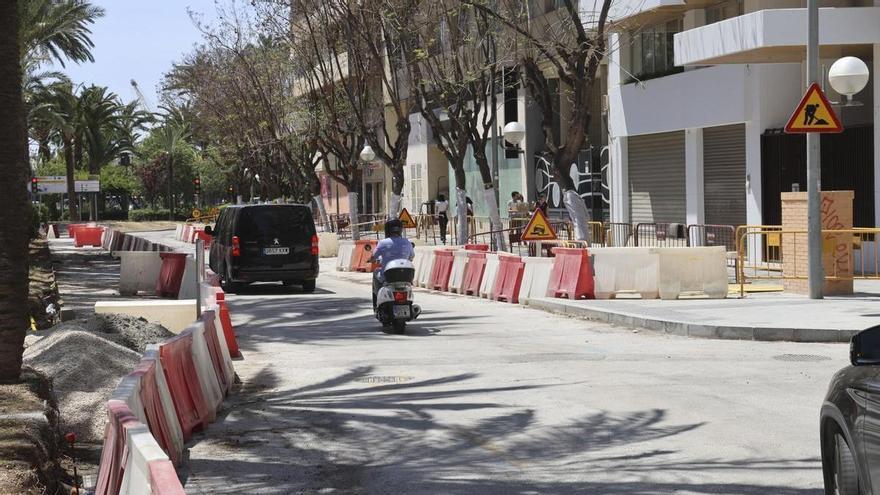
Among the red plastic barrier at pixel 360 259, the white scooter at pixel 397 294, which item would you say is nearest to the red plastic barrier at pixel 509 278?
the white scooter at pixel 397 294

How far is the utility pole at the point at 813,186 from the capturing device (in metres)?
19.3

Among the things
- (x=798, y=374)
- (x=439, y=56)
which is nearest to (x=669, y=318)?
(x=798, y=374)

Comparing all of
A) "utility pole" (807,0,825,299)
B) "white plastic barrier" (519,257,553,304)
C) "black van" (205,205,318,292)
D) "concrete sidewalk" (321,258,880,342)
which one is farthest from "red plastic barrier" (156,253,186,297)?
"utility pole" (807,0,825,299)

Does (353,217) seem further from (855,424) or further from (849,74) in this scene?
(855,424)

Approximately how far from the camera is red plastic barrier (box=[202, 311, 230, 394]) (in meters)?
11.9

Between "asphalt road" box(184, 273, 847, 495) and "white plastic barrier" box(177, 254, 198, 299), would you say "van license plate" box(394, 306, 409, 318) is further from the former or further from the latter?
"white plastic barrier" box(177, 254, 198, 299)

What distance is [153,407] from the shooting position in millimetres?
8281

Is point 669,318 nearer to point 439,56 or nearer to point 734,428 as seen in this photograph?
point 734,428

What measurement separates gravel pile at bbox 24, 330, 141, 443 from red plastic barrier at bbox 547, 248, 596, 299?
10.7 metres

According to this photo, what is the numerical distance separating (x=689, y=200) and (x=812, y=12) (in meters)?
14.6

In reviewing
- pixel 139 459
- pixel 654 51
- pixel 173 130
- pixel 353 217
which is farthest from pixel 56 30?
pixel 173 130

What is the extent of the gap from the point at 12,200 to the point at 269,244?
1542 centimetres

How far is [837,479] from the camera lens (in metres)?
5.88

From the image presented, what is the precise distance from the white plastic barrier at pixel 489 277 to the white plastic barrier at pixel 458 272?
1099 mm
